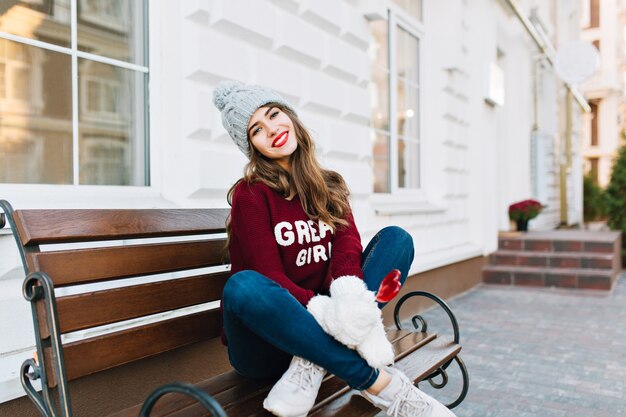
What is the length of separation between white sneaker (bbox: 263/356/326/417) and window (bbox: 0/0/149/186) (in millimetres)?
1338

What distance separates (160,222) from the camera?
6.66 feet

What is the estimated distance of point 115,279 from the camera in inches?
71.2

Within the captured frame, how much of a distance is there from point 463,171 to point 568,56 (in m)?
4.44

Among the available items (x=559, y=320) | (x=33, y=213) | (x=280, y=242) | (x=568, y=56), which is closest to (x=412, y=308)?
(x=559, y=320)

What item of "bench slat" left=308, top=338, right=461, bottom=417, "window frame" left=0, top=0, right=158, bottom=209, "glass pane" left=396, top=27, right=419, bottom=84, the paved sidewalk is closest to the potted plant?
the paved sidewalk

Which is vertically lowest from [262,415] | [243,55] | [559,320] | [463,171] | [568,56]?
[559,320]

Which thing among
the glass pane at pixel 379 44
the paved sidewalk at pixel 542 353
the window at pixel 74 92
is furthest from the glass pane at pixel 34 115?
the glass pane at pixel 379 44

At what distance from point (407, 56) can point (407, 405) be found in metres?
4.73

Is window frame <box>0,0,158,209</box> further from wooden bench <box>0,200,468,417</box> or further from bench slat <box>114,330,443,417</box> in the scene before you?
bench slat <box>114,330,443,417</box>

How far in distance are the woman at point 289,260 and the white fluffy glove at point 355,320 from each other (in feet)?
0.13

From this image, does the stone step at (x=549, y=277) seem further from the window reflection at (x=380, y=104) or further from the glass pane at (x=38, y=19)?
the glass pane at (x=38, y=19)

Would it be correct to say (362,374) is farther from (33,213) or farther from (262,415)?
(33,213)

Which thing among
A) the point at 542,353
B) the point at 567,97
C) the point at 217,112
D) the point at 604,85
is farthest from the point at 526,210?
the point at 604,85

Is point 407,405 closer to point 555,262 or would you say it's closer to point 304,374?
point 304,374
